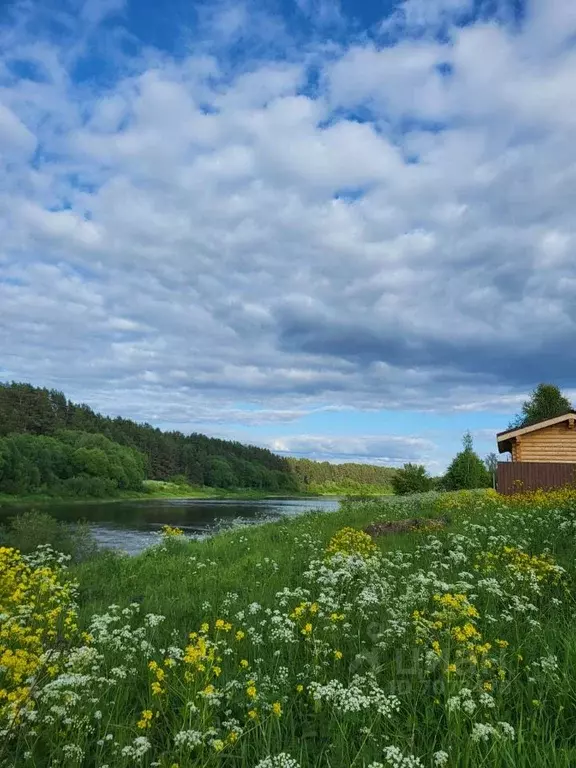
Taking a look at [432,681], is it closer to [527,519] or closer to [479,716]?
[479,716]

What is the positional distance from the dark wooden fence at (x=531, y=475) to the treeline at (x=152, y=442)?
9956cm

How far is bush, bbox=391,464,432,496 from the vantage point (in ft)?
161

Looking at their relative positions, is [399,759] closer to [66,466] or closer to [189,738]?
[189,738]

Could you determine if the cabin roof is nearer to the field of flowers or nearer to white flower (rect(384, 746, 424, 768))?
the field of flowers

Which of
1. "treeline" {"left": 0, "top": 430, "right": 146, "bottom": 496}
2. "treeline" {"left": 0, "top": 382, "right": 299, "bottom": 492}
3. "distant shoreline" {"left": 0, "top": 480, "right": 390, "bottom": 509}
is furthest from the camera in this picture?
"treeline" {"left": 0, "top": 382, "right": 299, "bottom": 492}

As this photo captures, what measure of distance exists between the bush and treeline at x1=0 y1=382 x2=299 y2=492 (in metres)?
80.7

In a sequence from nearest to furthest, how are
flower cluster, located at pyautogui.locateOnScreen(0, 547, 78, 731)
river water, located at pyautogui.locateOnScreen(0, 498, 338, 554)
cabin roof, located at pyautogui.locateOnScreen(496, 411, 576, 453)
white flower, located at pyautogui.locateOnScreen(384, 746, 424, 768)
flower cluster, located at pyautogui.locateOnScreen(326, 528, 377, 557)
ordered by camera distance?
white flower, located at pyautogui.locateOnScreen(384, 746, 424, 768), flower cluster, located at pyautogui.locateOnScreen(0, 547, 78, 731), flower cluster, located at pyautogui.locateOnScreen(326, 528, 377, 557), cabin roof, located at pyautogui.locateOnScreen(496, 411, 576, 453), river water, located at pyautogui.locateOnScreen(0, 498, 338, 554)

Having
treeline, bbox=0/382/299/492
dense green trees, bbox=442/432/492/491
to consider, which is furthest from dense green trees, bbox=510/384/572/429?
treeline, bbox=0/382/299/492

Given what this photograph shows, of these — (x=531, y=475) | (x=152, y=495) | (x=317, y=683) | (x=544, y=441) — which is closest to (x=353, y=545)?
(x=317, y=683)

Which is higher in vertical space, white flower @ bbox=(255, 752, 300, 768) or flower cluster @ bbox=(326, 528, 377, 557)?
flower cluster @ bbox=(326, 528, 377, 557)

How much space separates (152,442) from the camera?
495ft

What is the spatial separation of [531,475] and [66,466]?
8859cm

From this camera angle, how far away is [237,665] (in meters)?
4.80

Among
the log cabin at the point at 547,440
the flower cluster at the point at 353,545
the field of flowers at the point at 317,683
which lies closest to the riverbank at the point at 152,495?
the log cabin at the point at 547,440
